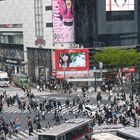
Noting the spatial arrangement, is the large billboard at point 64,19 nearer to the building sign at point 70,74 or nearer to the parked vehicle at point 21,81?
the building sign at point 70,74

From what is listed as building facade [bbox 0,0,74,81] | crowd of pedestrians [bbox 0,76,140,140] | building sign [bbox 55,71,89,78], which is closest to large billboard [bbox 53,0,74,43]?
building facade [bbox 0,0,74,81]

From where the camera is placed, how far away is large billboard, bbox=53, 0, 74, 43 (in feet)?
264

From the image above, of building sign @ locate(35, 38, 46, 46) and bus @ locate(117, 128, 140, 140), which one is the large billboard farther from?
bus @ locate(117, 128, 140, 140)

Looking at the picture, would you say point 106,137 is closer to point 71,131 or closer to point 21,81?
point 71,131

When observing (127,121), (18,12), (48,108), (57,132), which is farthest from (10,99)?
(18,12)

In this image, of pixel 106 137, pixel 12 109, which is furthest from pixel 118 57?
pixel 106 137

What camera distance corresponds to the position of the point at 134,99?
6272cm

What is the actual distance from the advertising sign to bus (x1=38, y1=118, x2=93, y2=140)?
4190cm

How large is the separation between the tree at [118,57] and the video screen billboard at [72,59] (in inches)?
68.7

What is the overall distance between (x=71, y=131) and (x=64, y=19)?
42.4 m

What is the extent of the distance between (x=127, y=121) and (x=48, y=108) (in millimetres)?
11295

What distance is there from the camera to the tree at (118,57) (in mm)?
78375

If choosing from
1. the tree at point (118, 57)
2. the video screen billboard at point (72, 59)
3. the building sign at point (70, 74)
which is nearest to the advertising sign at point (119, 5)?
the tree at point (118, 57)

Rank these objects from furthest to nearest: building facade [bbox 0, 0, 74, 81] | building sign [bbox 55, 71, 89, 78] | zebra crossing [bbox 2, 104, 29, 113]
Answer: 1. building facade [bbox 0, 0, 74, 81]
2. building sign [bbox 55, 71, 89, 78]
3. zebra crossing [bbox 2, 104, 29, 113]
